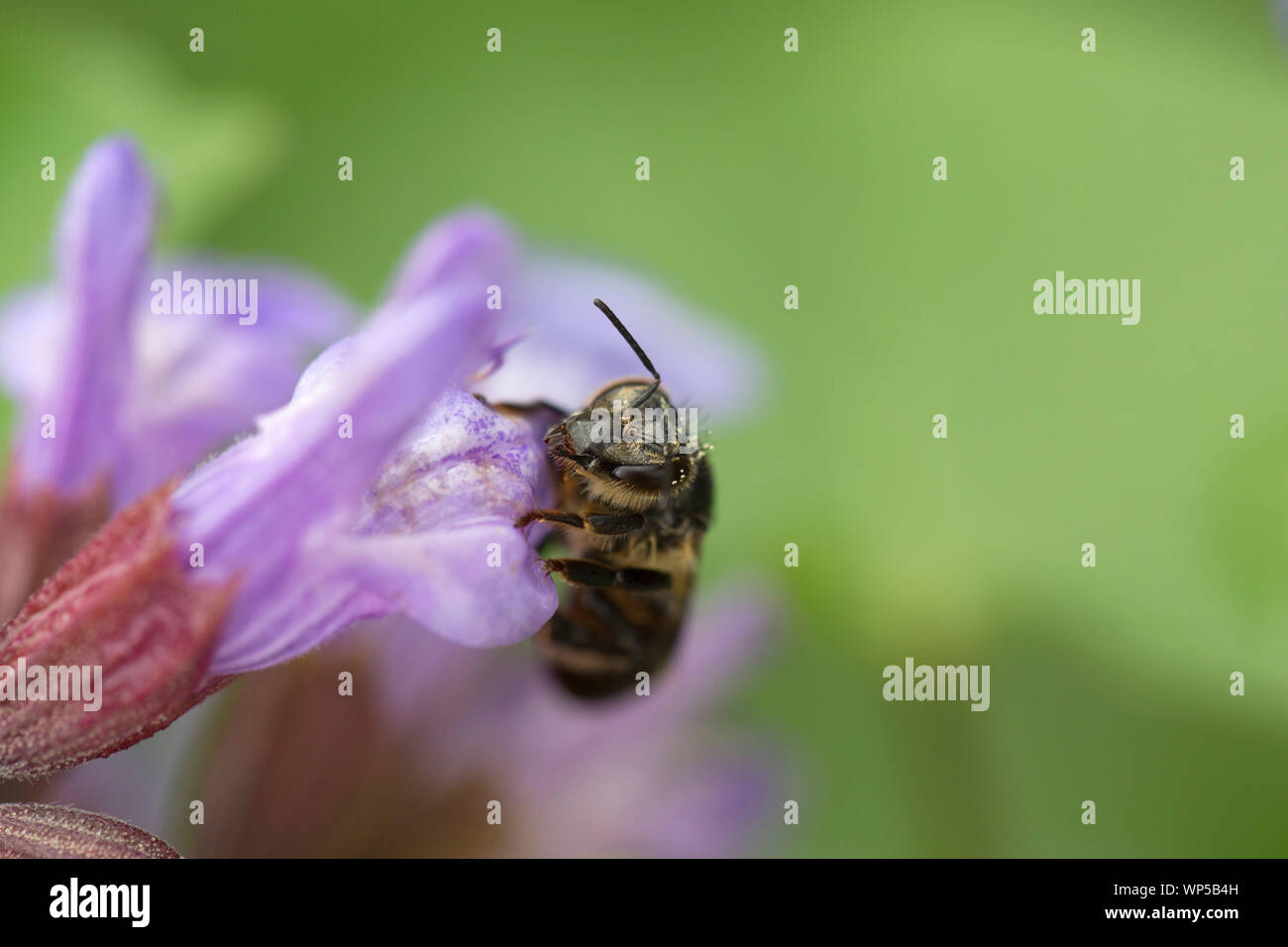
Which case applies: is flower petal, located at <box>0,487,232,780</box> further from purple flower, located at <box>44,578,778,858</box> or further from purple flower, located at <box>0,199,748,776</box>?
purple flower, located at <box>44,578,778,858</box>

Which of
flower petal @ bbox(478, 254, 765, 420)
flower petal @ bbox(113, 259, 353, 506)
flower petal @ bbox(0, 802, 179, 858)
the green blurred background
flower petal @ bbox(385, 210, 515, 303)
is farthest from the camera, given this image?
the green blurred background

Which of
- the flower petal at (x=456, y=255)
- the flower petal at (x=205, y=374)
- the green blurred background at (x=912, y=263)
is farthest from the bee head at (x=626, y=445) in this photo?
the green blurred background at (x=912, y=263)

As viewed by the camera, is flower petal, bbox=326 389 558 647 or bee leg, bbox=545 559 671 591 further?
bee leg, bbox=545 559 671 591

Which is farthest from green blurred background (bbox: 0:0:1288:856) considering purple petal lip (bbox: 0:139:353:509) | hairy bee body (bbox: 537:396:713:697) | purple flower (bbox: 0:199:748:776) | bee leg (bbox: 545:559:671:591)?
purple flower (bbox: 0:199:748:776)

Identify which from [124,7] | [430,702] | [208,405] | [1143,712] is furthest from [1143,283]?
[124,7]

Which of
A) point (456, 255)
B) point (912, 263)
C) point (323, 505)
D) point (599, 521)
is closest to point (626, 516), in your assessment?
point (599, 521)

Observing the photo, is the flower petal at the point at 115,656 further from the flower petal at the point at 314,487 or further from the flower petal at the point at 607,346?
the flower petal at the point at 607,346

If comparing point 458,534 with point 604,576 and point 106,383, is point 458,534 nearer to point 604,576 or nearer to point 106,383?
point 604,576
